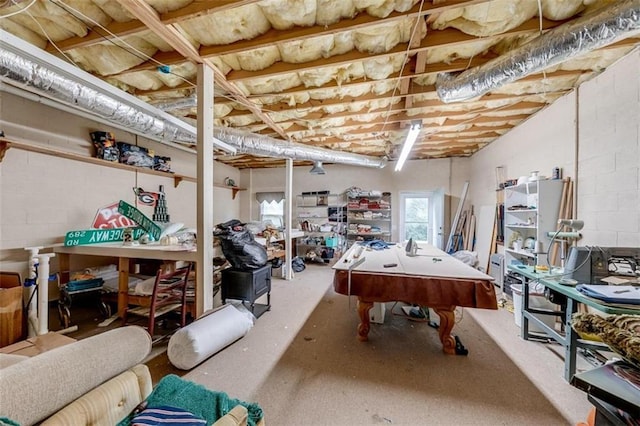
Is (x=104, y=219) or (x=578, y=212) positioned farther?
(x=104, y=219)

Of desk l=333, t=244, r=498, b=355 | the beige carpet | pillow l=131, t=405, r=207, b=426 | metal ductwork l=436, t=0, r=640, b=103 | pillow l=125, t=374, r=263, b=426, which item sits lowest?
the beige carpet

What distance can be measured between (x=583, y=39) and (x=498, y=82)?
61cm

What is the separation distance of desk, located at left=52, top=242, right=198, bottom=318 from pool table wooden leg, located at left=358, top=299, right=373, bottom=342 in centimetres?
178

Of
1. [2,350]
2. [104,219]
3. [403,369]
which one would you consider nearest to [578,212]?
[403,369]

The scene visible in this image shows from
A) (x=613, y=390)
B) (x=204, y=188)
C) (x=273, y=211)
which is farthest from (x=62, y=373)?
(x=273, y=211)

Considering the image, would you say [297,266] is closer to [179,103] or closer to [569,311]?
[179,103]

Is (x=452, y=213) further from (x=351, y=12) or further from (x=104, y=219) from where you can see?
(x=104, y=219)

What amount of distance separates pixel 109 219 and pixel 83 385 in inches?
157

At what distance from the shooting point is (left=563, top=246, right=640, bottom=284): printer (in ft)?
6.64

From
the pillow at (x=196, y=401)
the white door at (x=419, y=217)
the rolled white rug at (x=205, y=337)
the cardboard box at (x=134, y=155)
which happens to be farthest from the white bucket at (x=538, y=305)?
the cardboard box at (x=134, y=155)

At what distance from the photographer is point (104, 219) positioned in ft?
13.0

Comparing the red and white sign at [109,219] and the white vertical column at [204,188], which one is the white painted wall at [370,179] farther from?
the white vertical column at [204,188]

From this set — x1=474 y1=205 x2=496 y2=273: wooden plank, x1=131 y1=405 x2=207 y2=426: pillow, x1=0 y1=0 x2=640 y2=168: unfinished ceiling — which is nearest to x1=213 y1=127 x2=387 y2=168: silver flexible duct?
x1=0 y1=0 x2=640 y2=168: unfinished ceiling

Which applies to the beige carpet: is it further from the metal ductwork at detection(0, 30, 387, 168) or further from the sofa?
the metal ductwork at detection(0, 30, 387, 168)
